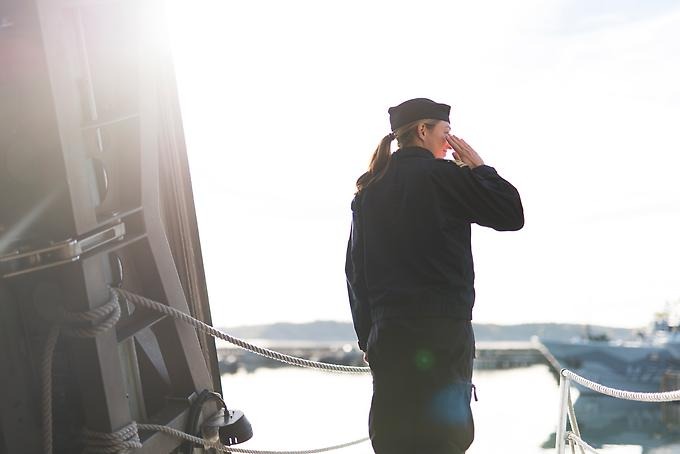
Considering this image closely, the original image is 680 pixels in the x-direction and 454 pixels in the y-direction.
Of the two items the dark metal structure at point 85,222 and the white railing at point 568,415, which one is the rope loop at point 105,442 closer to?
the dark metal structure at point 85,222

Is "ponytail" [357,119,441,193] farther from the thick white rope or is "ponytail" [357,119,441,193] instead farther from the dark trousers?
the thick white rope

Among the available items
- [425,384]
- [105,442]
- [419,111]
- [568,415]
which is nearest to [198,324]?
[105,442]

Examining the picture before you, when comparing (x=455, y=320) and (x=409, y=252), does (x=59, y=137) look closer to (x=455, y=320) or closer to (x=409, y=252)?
(x=409, y=252)

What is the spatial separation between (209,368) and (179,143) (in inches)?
38.5

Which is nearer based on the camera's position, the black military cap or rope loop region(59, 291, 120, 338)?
rope loop region(59, 291, 120, 338)

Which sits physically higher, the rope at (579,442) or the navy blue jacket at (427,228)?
the navy blue jacket at (427,228)

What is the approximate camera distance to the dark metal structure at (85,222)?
7.43ft

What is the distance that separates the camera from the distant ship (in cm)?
5647

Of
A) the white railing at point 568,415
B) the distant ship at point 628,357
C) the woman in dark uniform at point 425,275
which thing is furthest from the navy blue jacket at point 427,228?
the distant ship at point 628,357

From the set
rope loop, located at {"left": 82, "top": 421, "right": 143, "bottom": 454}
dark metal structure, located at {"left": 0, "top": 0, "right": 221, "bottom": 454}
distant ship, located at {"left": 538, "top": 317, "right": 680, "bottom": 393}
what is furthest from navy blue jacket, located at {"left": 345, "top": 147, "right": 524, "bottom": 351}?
distant ship, located at {"left": 538, "top": 317, "right": 680, "bottom": 393}

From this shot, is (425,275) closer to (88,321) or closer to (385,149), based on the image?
(385,149)

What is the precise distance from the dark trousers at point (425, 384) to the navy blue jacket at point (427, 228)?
0.20 feet

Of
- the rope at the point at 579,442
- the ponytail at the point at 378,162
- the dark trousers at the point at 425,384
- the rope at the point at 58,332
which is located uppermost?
the ponytail at the point at 378,162

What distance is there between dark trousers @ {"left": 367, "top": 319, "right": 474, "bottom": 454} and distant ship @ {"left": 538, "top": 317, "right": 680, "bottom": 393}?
56.8 m
